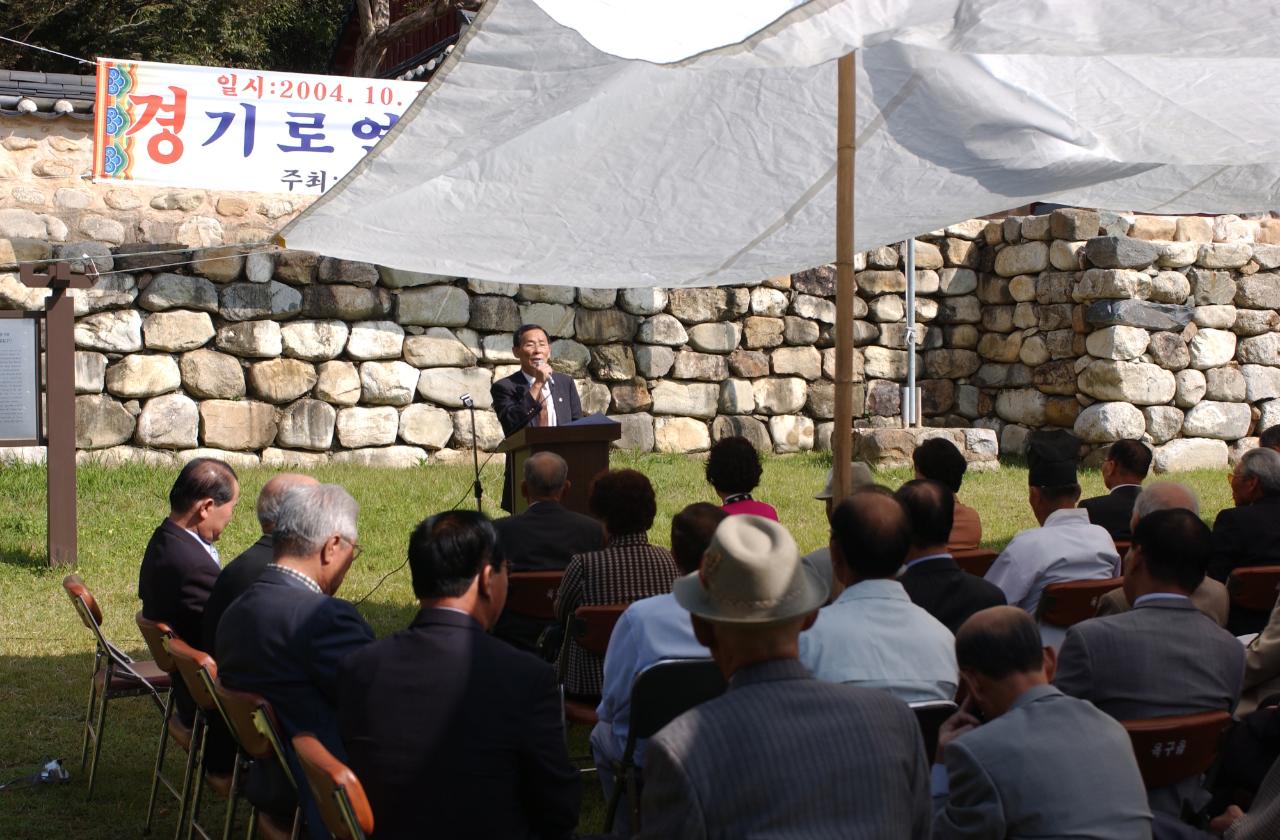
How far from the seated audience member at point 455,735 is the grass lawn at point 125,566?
4.88 feet

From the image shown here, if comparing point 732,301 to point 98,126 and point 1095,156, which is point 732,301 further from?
point 1095,156

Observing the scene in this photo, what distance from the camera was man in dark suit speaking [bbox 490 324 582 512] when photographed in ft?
19.6

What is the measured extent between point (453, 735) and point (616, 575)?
138cm

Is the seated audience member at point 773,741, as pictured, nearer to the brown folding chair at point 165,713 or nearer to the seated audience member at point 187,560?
the brown folding chair at point 165,713

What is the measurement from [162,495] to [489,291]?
2.83m

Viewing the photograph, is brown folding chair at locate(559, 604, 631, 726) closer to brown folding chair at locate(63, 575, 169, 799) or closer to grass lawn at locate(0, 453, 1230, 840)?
grass lawn at locate(0, 453, 1230, 840)

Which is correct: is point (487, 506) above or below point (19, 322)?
below

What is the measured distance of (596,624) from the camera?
11.2 ft

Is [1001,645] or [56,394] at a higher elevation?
[56,394]

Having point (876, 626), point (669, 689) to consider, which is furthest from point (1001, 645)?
point (669, 689)

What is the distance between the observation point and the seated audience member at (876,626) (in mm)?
2535

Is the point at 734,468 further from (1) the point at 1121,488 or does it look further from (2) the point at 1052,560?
(1) the point at 1121,488

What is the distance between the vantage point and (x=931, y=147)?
4012 mm

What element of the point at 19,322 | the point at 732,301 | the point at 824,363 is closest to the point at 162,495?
the point at 19,322
